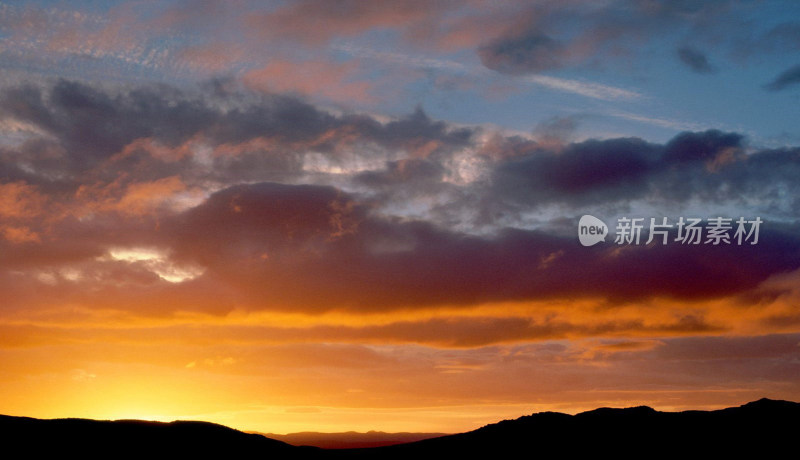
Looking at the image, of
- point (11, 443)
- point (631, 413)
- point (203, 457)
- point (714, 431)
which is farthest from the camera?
point (631, 413)

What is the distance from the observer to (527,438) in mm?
110875

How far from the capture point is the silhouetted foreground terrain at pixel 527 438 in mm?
96875

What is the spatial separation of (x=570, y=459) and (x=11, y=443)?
7388 centimetres

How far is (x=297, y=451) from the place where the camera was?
108 metres

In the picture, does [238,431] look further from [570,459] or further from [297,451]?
[570,459]

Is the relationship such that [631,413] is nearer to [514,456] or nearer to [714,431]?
[714,431]

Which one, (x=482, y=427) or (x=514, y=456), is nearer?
(x=514, y=456)

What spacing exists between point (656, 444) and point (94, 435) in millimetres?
78328

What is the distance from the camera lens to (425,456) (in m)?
107

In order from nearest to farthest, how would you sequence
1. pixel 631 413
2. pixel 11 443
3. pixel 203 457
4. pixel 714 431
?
pixel 11 443 < pixel 203 457 < pixel 714 431 < pixel 631 413

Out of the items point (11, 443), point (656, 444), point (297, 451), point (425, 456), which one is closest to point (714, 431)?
point (656, 444)

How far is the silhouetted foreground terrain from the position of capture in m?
96.9

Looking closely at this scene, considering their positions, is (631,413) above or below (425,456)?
above

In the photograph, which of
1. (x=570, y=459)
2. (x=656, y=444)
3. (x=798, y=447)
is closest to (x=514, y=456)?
(x=570, y=459)
